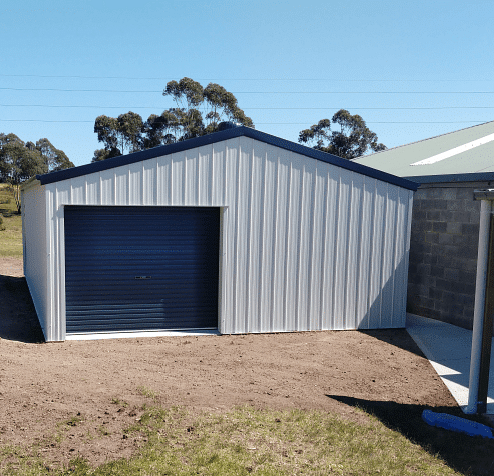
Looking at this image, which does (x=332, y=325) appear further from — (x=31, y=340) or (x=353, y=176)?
(x=31, y=340)

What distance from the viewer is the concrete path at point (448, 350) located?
7441mm

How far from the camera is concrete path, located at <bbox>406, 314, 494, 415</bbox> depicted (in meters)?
7.44

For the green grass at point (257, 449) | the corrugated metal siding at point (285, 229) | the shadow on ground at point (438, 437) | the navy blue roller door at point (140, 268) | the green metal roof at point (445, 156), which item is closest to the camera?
the green grass at point (257, 449)

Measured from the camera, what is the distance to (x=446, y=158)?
528 inches

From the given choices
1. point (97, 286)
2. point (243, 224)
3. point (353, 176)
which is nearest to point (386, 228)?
point (353, 176)

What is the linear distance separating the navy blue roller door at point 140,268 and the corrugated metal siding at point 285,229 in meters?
0.41

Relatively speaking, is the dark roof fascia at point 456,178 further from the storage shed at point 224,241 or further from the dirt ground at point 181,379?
the dirt ground at point 181,379

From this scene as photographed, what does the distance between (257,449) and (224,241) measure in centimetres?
518

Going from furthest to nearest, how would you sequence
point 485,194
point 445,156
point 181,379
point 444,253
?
point 445,156 < point 444,253 < point 181,379 < point 485,194

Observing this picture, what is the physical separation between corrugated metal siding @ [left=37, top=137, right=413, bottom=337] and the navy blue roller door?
0.41 m

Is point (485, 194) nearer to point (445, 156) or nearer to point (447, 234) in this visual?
point (447, 234)

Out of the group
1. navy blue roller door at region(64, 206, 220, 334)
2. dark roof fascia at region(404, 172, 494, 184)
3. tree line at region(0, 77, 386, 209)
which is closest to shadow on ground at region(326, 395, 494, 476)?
navy blue roller door at region(64, 206, 220, 334)

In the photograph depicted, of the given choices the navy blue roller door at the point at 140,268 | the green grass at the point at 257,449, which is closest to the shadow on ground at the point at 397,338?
the navy blue roller door at the point at 140,268

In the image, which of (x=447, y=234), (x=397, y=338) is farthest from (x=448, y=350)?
(x=447, y=234)
